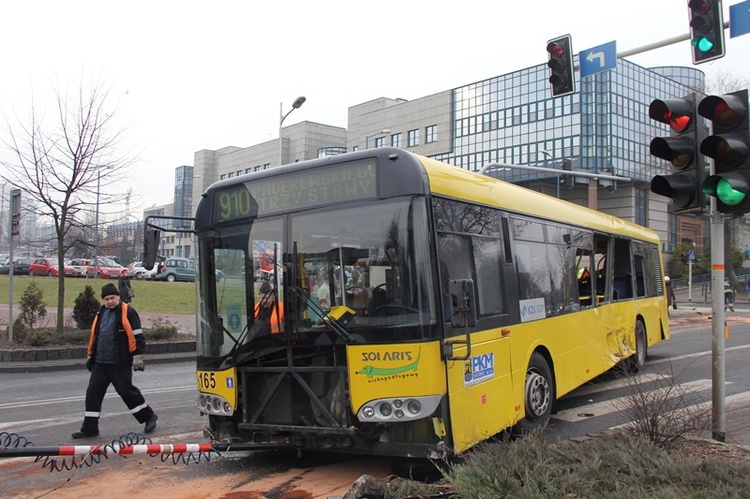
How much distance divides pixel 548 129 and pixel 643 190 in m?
11.1

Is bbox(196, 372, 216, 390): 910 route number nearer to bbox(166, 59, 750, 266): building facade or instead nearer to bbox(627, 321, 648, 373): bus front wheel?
bbox(627, 321, 648, 373): bus front wheel

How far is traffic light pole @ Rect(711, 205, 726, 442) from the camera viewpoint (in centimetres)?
575

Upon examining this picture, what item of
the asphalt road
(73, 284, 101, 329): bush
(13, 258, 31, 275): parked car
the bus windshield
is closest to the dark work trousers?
the asphalt road

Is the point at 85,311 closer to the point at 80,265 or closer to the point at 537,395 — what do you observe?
the point at 537,395

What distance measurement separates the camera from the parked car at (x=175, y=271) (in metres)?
45.6

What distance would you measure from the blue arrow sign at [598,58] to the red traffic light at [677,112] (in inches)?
195

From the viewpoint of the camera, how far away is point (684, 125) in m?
5.85

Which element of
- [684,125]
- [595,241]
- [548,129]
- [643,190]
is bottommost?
[595,241]

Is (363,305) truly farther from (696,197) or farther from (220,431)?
(696,197)

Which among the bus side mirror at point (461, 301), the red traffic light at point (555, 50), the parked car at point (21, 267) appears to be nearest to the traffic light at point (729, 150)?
the bus side mirror at point (461, 301)

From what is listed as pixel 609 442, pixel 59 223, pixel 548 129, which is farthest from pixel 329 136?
pixel 609 442

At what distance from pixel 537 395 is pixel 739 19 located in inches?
231

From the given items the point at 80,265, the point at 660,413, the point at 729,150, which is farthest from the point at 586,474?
the point at 80,265

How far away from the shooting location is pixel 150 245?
6.26 meters
